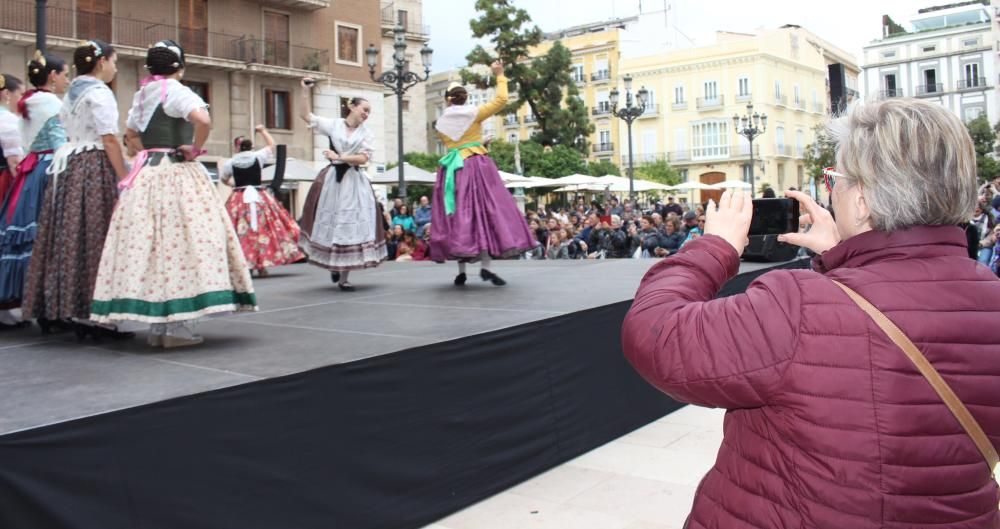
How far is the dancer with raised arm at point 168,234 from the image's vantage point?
301cm

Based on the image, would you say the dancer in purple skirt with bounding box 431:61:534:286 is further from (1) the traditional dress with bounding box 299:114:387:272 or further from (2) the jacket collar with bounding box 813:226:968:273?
(2) the jacket collar with bounding box 813:226:968:273

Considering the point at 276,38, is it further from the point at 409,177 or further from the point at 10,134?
the point at 10,134

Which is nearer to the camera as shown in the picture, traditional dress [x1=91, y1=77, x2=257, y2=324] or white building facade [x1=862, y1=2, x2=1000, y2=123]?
traditional dress [x1=91, y1=77, x2=257, y2=324]

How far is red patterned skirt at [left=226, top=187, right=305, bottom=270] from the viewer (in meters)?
6.73

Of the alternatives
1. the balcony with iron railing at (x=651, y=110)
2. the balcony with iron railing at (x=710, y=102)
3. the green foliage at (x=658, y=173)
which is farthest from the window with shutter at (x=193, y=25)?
the balcony with iron railing at (x=710, y=102)

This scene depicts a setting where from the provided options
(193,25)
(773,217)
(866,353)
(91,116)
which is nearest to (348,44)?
(193,25)

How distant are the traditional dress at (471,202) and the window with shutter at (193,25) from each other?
17.6m

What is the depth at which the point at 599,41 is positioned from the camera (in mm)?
43625

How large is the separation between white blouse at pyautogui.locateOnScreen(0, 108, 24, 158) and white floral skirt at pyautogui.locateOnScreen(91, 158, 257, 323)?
144 centimetres

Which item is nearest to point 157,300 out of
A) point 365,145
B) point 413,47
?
point 365,145

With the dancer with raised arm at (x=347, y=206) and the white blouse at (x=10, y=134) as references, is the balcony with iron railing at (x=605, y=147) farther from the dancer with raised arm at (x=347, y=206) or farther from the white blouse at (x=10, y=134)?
the white blouse at (x=10, y=134)

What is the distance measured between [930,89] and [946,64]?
5.54 ft

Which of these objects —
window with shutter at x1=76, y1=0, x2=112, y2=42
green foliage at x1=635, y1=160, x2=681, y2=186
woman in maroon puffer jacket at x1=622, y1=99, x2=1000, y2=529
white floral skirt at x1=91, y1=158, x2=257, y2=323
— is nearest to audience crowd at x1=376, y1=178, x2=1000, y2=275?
white floral skirt at x1=91, y1=158, x2=257, y2=323

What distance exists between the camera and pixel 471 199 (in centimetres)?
483
